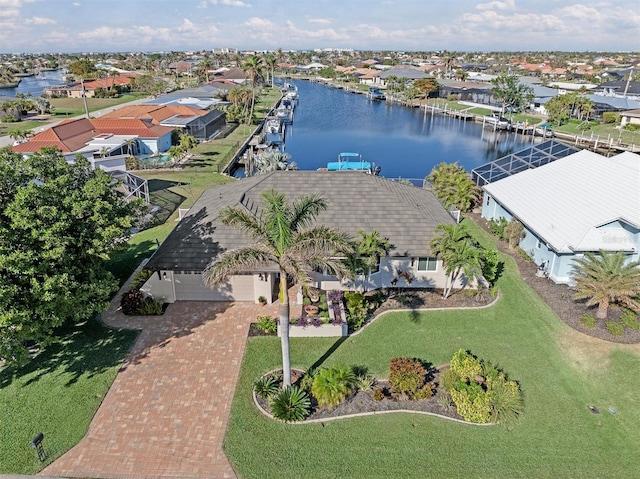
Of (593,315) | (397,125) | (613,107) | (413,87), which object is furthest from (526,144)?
(593,315)

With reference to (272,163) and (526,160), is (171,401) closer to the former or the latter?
(272,163)

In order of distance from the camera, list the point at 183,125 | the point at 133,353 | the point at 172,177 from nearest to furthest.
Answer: the point at 133,353 < the point at 172,177 < the point at 183,125

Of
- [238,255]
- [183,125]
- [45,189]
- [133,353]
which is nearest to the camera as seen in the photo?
[238,255]

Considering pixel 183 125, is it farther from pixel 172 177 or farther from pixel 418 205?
pixel 418 205

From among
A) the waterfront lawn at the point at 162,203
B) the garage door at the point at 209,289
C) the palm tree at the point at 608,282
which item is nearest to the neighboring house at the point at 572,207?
the palm tree at the point at 608,282

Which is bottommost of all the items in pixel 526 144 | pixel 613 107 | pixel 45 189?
pixel 526 144

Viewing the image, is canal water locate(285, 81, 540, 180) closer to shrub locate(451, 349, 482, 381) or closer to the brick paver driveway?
shrub locate(451, 349, 482, 381)

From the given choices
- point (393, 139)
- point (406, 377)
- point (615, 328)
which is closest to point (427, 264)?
point (406, 377)
